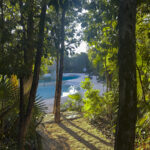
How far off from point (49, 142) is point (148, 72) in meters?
3.74

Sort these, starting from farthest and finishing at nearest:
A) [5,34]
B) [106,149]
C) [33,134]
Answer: [106,149] → [33,134] → [5,34]

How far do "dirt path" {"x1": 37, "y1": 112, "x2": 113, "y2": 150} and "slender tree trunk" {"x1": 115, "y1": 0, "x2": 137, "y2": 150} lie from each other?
2208mm

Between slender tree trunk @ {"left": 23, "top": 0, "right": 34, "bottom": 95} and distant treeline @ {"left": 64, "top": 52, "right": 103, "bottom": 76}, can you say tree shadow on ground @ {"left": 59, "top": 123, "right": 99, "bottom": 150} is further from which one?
distant treeline @ {"left": 64, "top": 52, "right": 103, "bottom": 76}

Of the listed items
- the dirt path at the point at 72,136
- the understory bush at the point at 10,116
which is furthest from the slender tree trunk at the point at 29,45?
the dirt path at the point at 72,136

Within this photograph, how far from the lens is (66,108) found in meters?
9.80

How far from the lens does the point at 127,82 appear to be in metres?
2.29

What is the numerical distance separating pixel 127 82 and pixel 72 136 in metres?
3.99

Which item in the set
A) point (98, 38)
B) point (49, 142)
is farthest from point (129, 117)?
point (98, 38)

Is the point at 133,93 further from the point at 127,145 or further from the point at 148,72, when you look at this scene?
the point at 148,72

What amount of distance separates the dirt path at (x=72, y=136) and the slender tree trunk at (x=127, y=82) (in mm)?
2208

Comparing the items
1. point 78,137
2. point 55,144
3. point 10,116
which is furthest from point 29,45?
point 78,137

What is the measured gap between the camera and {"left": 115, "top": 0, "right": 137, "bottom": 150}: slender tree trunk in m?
2.28

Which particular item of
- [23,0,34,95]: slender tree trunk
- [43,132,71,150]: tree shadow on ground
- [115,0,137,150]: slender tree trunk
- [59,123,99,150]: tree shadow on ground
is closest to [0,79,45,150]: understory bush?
[23,0,34,95]: slender tree trunk

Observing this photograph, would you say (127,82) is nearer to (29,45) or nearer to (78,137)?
(29,45)
